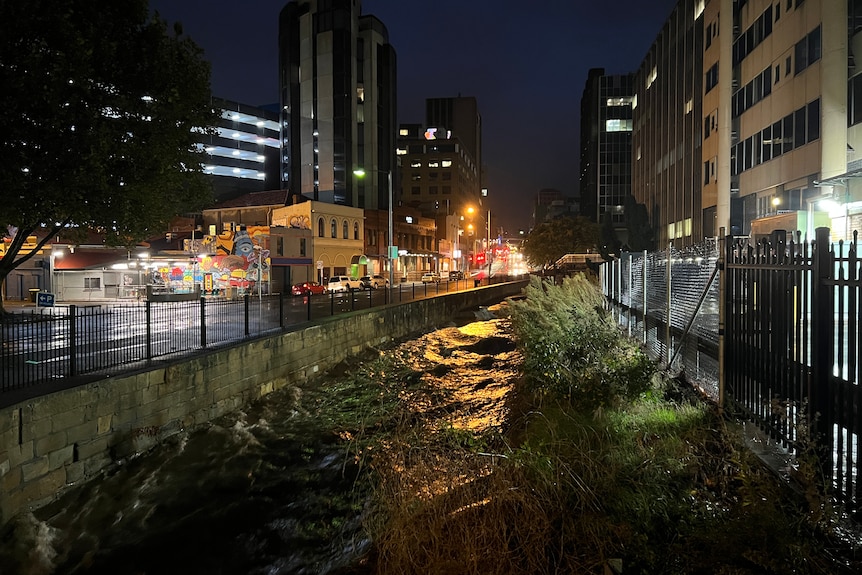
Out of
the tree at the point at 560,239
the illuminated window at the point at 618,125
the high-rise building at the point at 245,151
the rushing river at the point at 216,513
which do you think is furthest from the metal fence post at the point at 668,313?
the illuminated window at the point at 618,125

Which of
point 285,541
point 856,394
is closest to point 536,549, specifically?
point 856,394

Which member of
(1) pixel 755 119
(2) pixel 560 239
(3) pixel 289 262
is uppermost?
(1) pixel 755 119

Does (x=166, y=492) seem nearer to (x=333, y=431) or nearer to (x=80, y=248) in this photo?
(x=333, y=431)

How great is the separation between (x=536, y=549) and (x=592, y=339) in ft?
17.3

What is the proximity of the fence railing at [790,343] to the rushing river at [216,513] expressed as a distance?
399 cm

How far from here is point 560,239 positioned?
186 feet

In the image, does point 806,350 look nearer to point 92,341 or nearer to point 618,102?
point 92,341

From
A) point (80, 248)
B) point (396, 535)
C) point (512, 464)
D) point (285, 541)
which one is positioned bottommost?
point (285, 541)

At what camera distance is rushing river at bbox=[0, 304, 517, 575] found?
6.09 meters

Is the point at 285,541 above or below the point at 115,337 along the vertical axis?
below

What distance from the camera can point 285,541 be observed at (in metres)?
6.48

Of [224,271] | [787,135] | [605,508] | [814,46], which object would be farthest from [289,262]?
[605,508]

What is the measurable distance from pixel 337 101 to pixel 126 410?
206 ft

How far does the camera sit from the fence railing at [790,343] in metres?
3.69
